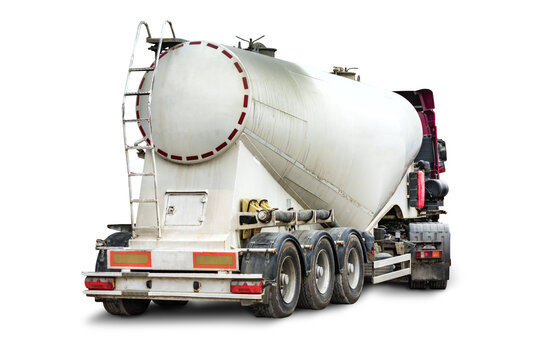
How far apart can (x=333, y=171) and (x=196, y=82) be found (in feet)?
9.92

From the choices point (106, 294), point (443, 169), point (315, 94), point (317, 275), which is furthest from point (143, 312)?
point (443, 169)

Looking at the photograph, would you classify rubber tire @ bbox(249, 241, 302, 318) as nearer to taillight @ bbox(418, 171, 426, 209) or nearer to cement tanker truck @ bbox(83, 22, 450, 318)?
cement tanker truck @ bbox(83, 22, 450, 318)

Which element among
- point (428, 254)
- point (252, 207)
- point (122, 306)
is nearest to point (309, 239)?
point (252, 207)

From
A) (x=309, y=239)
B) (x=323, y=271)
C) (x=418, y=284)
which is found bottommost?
(x=418, y=284)

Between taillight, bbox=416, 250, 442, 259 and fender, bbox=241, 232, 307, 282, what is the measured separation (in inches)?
188

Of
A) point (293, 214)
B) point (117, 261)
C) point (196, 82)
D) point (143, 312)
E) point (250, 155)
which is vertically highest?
point (196, 82)

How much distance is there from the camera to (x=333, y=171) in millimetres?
12797

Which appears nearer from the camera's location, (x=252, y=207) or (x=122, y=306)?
(x=252, y=207)

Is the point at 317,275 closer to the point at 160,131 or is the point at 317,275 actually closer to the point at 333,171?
the point at 333,171

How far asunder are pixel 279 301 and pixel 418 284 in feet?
17.1

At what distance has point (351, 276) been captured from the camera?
1285 centimetres

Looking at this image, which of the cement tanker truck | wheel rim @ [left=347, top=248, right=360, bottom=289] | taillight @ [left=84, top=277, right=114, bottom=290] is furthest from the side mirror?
taillight @ [left=84, top=277, right=114, bottom=290]

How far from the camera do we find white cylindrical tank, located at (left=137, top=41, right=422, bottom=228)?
10.8 m

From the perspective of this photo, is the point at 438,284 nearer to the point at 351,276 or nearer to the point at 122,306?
the point at 351,276
